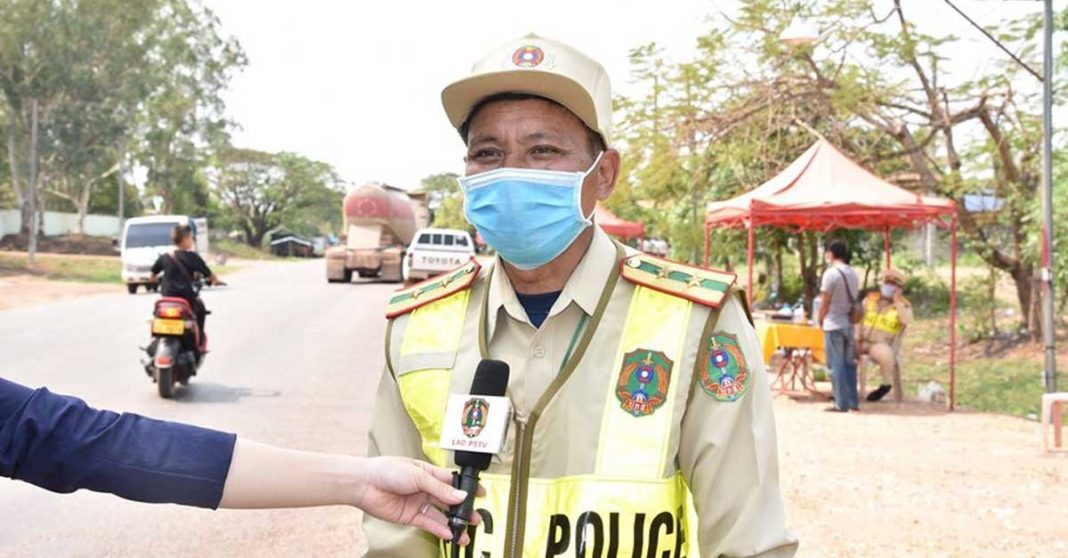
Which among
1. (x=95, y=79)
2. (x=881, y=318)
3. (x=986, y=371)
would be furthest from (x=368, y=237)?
(x=881, y=318)

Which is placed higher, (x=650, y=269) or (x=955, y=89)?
(x=955, y=89)

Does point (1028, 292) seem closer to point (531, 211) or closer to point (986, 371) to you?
point (986, 371)

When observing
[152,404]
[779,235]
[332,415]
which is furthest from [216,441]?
[779,235]

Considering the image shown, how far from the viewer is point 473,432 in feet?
5.56

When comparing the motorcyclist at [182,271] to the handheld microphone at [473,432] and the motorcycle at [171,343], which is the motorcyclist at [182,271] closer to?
the motorcycle at [171,343]

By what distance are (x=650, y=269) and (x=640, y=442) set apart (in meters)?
0.39

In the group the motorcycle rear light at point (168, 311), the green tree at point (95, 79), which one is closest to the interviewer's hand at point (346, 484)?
the motorcycle rear light at point (168, 311)

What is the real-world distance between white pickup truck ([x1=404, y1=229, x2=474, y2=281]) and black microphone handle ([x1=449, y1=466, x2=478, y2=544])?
2159 cm

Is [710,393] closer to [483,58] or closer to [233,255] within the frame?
[483,58]

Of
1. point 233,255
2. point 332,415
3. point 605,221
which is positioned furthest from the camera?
point 233,255

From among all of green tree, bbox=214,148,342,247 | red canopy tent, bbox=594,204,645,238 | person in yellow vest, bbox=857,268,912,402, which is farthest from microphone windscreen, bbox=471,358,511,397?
green tree, bbox=214,148,342,247

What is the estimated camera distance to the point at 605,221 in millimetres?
20906

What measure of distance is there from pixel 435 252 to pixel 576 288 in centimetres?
2238

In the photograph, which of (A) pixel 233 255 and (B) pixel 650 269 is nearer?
(B) pixel 650 269
